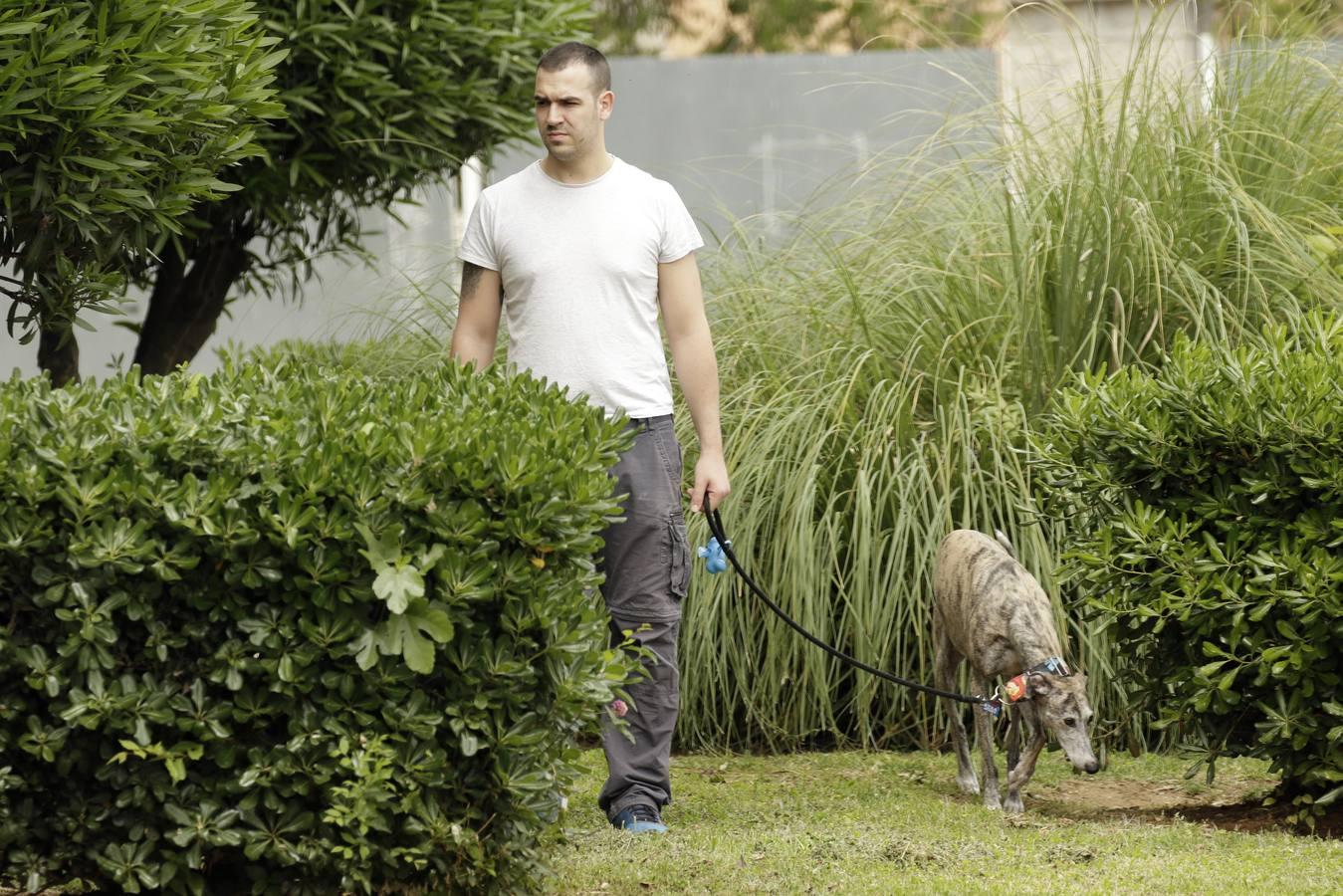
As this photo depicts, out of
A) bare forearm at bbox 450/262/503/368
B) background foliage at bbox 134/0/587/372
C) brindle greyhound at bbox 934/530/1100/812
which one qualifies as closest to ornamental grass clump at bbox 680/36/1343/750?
brindle greyhound at bbox 934/530/1100/812

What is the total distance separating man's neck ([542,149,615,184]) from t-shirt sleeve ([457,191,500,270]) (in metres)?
0.20

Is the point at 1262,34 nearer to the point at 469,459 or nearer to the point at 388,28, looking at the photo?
the point at 388,28

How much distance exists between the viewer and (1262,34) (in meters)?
7.12

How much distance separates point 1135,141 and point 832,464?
1870 mm

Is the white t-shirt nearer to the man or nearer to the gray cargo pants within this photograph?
the man

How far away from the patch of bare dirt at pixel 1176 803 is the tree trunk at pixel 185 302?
4227 mm

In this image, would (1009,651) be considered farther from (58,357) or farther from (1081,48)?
(1081,48)

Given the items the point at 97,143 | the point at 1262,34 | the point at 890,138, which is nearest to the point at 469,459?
the point at 97,143

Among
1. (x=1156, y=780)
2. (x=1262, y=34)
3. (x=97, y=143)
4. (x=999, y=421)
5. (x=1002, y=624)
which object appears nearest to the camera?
(x=97, y=143)

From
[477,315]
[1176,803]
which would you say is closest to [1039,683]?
[1176,803]

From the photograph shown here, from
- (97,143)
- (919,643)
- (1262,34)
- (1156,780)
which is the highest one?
(1262,34)

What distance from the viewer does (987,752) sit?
5.08 metres

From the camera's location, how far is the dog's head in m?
4.75

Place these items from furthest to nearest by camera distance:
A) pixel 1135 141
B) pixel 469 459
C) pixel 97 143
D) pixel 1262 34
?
pixel 1262 34 → pixel 1135 141 → pixel 97 143 → pixel 469 459
